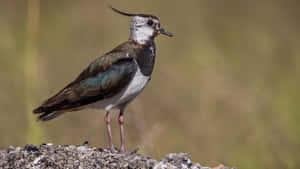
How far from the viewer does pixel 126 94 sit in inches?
380

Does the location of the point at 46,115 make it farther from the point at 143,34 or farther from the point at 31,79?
the point at 143,34

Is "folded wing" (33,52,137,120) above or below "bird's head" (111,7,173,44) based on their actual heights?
below

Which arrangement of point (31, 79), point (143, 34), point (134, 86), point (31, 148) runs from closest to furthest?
→ point (31, 148) < point (134, 86) < point (143, 34) < point (31, 79)

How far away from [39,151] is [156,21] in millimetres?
2895

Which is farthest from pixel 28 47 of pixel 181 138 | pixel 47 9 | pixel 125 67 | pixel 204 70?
pixel 47 9

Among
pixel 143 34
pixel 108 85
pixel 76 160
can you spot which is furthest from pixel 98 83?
pixel 76 160

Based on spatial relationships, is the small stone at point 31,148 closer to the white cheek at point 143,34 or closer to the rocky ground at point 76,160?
the rocky ground at point 76,160

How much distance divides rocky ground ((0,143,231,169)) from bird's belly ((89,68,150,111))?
1.03 metres

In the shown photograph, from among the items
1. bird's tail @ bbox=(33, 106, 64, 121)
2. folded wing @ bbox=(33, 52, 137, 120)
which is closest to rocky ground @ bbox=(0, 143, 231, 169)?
bird's tail @ bbox=(33, 106, 64, 121)

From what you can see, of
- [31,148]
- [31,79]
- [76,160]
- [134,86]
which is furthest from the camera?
A: [31,79]

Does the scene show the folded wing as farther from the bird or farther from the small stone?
the small stone

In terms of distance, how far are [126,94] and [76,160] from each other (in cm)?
161

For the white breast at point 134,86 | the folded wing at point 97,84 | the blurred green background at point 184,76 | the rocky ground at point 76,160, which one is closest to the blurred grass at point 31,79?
the blurred green background at point 184,76

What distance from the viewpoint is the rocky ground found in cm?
830
